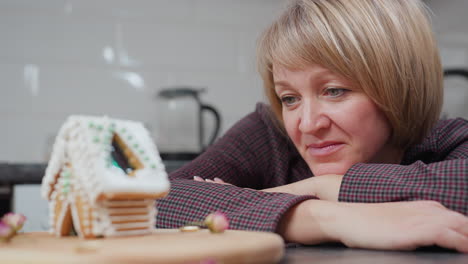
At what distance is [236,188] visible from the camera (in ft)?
2.46

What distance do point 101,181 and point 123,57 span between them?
2027 millimetres

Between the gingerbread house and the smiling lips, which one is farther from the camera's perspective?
the smiling lips

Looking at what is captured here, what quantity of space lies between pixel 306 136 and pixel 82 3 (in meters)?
1.68

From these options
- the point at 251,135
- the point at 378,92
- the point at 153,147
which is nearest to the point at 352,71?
the point at 378,92

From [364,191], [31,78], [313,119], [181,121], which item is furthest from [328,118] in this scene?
[31,78]

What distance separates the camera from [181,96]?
2.33m

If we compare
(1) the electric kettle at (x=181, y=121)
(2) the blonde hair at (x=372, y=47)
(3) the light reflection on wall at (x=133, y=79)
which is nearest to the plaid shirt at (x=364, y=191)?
(2) the blonde hair at (x=372, y=47)

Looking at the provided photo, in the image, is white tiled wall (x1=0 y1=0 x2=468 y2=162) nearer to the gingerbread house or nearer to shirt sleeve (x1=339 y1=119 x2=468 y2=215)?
shirt sleeve (x1=339 y1=119 x2=468 y2=215)

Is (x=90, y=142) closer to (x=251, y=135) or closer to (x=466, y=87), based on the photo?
(x=251, y=135)

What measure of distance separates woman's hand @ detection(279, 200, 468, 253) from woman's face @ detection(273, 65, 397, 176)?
0.33 meters

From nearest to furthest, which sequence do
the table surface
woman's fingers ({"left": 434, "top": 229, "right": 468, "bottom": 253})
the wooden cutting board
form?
the wooden cutting board, the table surface, woman's fingers ({"left": 434, "top": 229, "right": 468, "bottom": 253})

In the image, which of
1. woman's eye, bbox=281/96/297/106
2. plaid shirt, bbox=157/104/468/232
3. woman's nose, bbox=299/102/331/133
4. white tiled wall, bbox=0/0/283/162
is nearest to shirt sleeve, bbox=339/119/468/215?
plaid shirt, bbox=157/104/468/232

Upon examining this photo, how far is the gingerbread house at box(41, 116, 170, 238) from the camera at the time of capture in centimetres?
45

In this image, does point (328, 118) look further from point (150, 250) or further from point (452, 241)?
point (150, 250)
